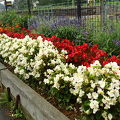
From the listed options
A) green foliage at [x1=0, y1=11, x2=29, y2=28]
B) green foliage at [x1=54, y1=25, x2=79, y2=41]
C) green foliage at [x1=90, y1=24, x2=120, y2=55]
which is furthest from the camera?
green foliage at [x1=0, y1=11, x2=29, y2=28]

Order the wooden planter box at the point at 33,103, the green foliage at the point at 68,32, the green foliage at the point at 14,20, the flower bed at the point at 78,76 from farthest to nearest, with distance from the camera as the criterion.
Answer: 1. the green foliage at the point at 14,20
2. the green foliage at the point at 68,32
3. the wooden planter box at the point at 33,103
4. the flower bed at the point at 78,76

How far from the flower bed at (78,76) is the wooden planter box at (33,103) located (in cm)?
21

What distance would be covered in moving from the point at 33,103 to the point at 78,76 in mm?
856

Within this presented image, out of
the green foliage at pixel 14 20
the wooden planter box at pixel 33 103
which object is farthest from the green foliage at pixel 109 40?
the green foliage at pixel 14 20

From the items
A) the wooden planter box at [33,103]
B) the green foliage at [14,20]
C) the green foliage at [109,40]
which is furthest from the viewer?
the green foliage at [14,20]

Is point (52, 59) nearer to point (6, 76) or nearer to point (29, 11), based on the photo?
point (6, 76)

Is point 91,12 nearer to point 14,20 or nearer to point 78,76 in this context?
point 14,20

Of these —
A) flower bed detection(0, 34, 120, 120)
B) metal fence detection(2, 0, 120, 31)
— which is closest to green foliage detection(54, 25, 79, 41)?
metal fence detection(2, 0, 120, 31)

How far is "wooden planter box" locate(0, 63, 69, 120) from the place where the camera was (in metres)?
2.52

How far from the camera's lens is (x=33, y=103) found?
290 cm

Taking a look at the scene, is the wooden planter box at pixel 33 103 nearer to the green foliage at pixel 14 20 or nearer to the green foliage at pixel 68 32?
the green foliage at pixel 68 32

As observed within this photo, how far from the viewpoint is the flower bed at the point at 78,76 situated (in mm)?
2156

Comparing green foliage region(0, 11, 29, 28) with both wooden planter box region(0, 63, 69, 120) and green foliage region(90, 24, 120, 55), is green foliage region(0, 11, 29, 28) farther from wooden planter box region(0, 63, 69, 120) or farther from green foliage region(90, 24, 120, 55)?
wooden planter box region(0, 63, 69, 120)

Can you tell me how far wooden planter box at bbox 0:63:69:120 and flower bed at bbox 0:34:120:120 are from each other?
21 centimetres
